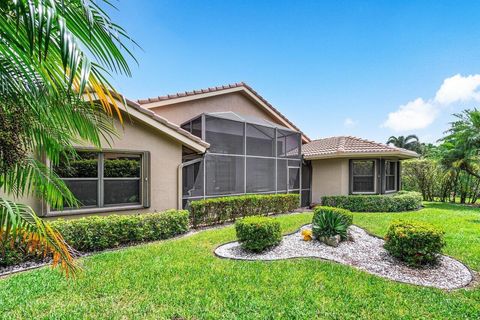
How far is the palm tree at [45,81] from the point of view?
168 centimetres

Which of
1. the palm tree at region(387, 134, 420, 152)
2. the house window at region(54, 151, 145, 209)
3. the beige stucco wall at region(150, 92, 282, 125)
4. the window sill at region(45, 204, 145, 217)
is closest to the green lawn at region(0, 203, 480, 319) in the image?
the window sill at region(45, 204, 145, 217)

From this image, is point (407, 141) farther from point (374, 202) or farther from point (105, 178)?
point (105, 178)

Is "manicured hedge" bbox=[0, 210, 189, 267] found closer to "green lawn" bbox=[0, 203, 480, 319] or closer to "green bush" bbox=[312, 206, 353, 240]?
"green lawn" bbox=[0, 203, 480, 319]

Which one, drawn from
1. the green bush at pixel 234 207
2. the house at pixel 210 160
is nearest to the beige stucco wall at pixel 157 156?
the house at pixel 210 160

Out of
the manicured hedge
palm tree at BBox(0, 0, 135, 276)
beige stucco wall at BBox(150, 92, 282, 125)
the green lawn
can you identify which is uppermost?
beige stucco wall at BBox(150, 92, 282, 125)

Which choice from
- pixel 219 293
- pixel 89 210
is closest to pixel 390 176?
pixel 219 293

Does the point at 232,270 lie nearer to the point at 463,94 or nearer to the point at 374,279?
the point at 374,279

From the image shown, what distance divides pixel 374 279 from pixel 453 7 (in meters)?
11.1

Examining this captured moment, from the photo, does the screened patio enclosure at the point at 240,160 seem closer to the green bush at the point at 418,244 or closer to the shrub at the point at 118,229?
the shrub at the point at 118,229

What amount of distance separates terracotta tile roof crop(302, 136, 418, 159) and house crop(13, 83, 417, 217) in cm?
6

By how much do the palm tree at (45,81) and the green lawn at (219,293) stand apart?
6.16 ft

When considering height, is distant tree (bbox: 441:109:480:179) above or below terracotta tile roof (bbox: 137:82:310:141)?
below

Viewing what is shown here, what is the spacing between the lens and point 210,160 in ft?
39.4

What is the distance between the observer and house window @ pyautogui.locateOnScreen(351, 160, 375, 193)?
53.5 feet
